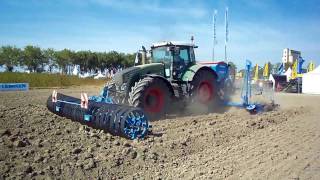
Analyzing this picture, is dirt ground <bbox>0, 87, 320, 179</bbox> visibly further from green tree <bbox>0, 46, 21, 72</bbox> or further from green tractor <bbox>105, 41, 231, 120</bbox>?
green tree <bbox>0, 46, 21, 72</bbox>

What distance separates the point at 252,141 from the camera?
7461mm

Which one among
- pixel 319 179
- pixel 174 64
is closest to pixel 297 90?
pixel 174 64

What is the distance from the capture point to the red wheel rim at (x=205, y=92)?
38.5 feet

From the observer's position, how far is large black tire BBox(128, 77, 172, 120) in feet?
31.7

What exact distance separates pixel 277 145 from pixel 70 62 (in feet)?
177

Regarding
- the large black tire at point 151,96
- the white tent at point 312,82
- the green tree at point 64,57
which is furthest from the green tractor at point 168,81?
the green tree at point 64,57

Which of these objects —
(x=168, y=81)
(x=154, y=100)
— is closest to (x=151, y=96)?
(x=154, y=100)

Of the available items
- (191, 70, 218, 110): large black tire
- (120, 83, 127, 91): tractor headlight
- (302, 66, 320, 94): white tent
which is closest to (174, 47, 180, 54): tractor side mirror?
(191, 70, 218, 110): large black tire

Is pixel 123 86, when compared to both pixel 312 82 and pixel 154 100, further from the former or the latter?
pixel 312 82

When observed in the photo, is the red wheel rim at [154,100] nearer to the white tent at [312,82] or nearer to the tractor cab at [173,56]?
the tractor cab at [173,56]

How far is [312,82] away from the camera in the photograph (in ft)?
96.9

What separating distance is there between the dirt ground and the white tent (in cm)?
2181

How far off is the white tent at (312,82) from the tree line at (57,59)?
1096 inches

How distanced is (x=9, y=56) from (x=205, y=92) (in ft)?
150
